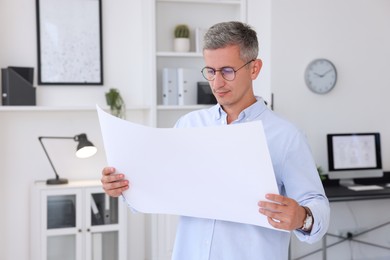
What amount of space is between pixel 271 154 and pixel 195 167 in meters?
0.23

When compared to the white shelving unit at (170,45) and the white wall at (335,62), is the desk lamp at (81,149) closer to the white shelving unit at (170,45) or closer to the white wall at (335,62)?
the white shelving unit at (170,45)

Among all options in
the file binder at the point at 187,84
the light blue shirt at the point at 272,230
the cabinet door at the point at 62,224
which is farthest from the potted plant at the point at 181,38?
the light blue shirt at the point at 272,230

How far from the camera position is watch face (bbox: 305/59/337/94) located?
371 cm

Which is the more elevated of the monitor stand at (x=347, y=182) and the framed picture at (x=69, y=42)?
the framed picture at (x=69, y=42)

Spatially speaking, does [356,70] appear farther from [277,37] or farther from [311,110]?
[277,37]

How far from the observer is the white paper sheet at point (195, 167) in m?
1.22

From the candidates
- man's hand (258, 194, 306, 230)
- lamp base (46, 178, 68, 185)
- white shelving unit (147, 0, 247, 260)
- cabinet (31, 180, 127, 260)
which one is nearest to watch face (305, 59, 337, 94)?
white shelving unit (147, 0, 247, 260)

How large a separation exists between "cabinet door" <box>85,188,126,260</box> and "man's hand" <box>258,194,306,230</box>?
2.43m

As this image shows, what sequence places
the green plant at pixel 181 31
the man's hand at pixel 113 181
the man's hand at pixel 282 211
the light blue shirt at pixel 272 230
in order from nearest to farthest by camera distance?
the man's hand at pixel 282 211, the light blue shirt at pixel 272 230, the man's hand at pixel 113 181, the green plant at pixel 181 31

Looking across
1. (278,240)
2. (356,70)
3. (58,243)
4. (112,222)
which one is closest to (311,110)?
(356,70)

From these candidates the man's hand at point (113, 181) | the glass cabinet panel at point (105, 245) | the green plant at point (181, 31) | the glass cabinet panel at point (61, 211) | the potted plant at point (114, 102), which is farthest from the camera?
the green plant at point (181, 31)

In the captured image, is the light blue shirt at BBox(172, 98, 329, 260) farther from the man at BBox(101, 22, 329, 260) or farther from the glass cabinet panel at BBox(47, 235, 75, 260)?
the glass cabinet panel at BBox(47, 235, 75, 260)

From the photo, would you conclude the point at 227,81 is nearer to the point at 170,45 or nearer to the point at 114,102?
the point at 114,102

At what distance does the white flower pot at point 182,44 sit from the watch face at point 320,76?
0.92 metres
